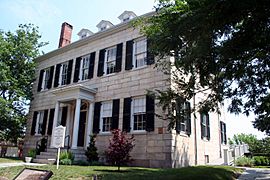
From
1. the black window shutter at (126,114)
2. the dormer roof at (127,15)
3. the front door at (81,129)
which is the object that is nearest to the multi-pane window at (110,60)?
the black window shutter at (126,114)

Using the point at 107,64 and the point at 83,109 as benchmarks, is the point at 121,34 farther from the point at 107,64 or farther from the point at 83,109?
the point at 83,109

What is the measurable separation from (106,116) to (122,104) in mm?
1321

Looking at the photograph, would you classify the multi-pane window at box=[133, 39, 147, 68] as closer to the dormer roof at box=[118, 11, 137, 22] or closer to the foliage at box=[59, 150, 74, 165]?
the dormer roof at box=[118, 11, 137, 22]

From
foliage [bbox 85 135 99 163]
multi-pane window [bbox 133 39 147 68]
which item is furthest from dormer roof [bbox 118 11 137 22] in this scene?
foliage [bbox 85 135 99 163]

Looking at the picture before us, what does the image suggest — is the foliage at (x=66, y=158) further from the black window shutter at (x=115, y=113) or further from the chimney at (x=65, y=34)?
the chimney at (x=65, y=34)

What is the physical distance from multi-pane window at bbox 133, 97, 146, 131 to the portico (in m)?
3.09

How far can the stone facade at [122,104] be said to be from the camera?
11.9 m

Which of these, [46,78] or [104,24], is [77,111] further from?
[104,24]

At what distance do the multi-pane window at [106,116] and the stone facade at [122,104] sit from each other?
1.18 ft

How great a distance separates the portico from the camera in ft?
46.9

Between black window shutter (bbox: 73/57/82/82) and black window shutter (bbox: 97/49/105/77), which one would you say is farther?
black window shutter (bbox: 73/57/82/82)

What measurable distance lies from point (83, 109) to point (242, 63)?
11.5 metres

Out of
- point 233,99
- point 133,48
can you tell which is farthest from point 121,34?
point 233,99

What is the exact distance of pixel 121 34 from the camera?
49.8 feet
